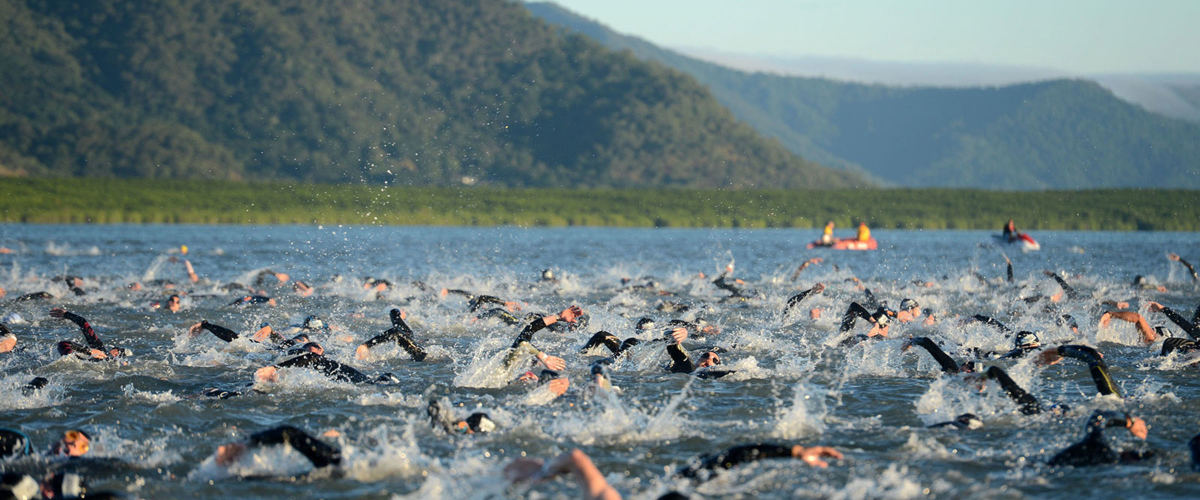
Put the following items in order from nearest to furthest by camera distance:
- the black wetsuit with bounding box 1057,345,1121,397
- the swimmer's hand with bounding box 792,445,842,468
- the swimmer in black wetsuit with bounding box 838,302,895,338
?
the swimmer's hand with bounding box 792,445,842,468 < the black wetsuit with bounding box 1057,345,1121,397 < the swimmer in black wetsuit with bounding box 838,302,895,338

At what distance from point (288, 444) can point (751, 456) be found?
142 inches

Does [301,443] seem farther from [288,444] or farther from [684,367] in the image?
[684,367]

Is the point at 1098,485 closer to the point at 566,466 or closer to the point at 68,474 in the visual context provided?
the point at 566,466

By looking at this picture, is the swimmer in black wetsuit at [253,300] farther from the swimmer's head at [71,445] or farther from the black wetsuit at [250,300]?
the swimmer's head at [71,445]

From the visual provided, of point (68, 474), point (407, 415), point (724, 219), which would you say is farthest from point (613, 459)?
point (724, 219)

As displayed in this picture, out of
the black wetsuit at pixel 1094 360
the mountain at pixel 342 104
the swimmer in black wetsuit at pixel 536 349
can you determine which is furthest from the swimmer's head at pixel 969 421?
the mountain at pixel 342 104

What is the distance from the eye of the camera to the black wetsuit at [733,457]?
7866 millimetres

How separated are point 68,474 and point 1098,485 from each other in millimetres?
8152

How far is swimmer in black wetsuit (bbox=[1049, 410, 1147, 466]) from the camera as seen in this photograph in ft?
31.1

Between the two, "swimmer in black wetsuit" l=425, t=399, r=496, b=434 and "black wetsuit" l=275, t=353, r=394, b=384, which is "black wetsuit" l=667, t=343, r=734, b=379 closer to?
"black wetsuit" l=275, t=353, r=394, b=384

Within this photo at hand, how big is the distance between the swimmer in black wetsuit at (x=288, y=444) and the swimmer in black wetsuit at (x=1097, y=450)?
610cm

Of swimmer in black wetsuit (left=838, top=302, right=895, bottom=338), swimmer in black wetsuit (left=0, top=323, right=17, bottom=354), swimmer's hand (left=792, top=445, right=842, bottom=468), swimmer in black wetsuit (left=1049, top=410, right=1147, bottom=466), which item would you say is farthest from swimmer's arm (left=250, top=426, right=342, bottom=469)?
swimmer in black wetsuit (left=838, top=302, right=895, bottom=338)

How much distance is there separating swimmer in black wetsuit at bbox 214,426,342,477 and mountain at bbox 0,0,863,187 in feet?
346

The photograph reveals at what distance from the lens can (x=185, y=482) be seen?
9.02m
